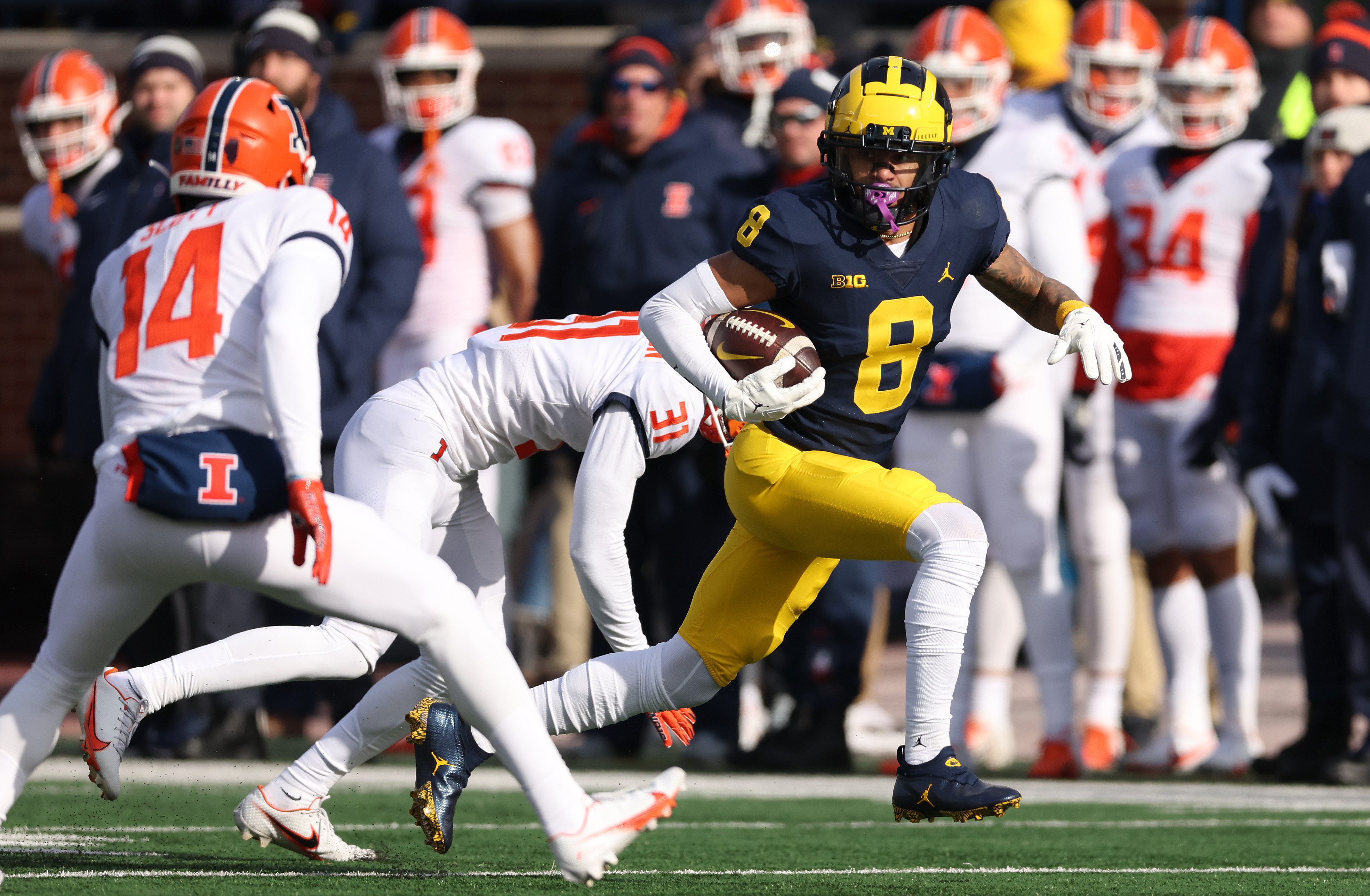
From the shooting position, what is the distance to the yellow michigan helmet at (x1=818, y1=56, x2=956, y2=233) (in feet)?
14.9

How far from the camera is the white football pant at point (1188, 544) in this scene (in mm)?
7238

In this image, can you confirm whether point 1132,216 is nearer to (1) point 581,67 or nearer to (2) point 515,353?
(2) point 515,353

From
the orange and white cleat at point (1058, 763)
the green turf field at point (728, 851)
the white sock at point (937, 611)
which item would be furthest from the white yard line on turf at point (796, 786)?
the white sock at point (937, 611)

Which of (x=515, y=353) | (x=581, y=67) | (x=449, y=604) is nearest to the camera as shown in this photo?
(x=449, y=604)

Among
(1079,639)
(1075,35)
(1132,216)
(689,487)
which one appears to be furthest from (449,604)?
(1079,639)

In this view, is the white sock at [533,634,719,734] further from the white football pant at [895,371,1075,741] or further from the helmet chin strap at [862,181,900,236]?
the white football pant at [895,371,1075,741]

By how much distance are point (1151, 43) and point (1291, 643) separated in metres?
4.52

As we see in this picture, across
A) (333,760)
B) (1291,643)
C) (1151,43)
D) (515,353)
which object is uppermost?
(1151,43)

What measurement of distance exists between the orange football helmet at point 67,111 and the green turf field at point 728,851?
2971mm

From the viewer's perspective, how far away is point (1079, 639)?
10.2 meters

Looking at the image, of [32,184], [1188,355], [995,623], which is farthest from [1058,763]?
[32,184]

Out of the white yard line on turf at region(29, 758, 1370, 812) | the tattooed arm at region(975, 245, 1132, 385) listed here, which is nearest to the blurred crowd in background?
the white yard line on turf at region(29, 758, 1370, 812)

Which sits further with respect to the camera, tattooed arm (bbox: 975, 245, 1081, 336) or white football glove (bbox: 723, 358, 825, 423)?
tattooed arm (bbox: 975, 245, 1081, 336)

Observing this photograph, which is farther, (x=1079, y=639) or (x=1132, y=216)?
(x=1079, y=639)
